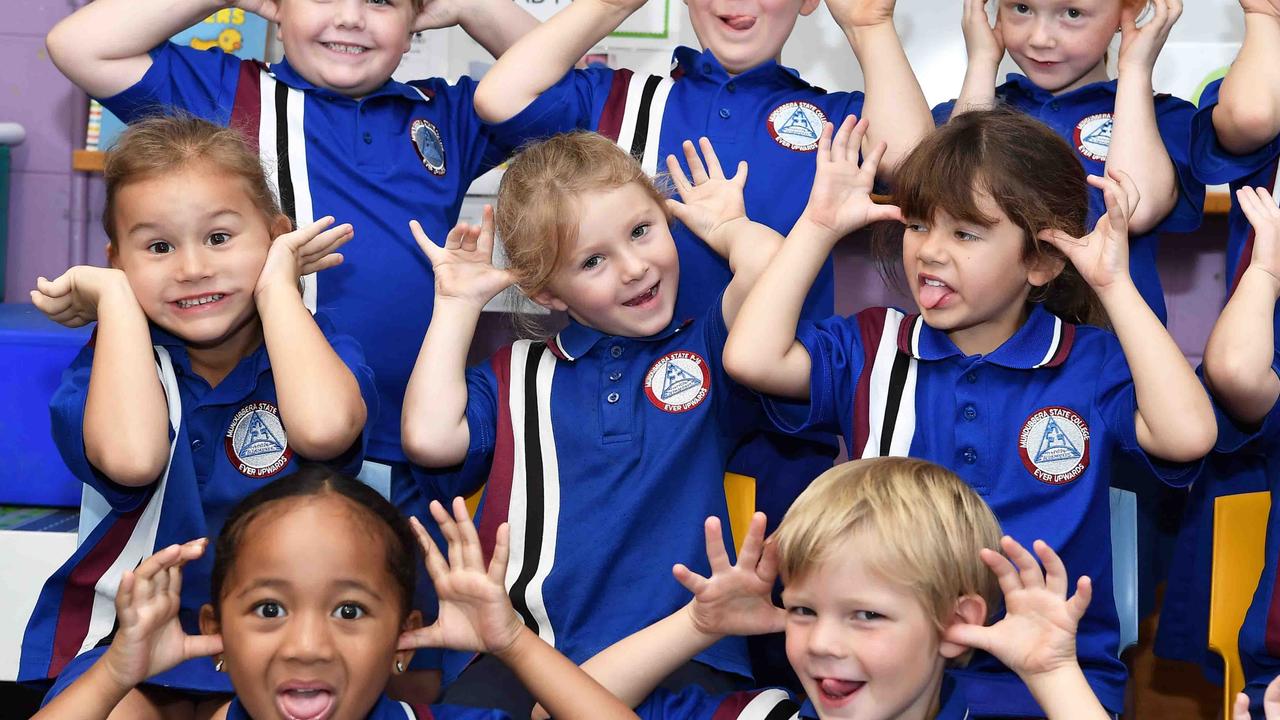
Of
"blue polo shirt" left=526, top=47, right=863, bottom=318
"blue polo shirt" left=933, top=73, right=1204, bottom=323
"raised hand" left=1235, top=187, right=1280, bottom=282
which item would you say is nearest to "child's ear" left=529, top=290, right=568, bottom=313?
"blue polo shirt" left=526, top=47, right=863, bottom=318

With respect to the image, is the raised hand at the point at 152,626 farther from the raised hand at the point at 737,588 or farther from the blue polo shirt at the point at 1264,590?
the blue polo shirt at the point at 1264,590

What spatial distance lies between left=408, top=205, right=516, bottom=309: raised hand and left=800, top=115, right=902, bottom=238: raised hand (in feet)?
1.33

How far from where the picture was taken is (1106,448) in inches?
64.4

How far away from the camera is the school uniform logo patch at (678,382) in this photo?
1773 mm

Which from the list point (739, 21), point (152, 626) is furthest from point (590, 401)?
point (739, 21)

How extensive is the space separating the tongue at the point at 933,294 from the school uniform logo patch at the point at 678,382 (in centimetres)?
30

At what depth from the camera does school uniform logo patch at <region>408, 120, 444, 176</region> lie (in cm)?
207

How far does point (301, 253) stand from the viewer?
5.89 ft

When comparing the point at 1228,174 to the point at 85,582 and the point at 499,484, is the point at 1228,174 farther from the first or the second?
the point at 85,582

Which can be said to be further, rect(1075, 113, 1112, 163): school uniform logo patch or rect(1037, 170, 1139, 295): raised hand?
rect(1075, 113, 1112, 163): school uniform logo patch

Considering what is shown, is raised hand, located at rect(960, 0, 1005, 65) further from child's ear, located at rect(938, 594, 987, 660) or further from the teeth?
the teeth

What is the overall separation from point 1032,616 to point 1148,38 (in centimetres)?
99

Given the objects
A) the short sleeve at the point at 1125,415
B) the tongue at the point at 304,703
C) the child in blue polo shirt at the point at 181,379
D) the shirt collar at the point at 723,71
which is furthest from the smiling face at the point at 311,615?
the shirt collar at the point at 723,71

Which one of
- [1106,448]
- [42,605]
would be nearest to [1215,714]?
[1106,448]
